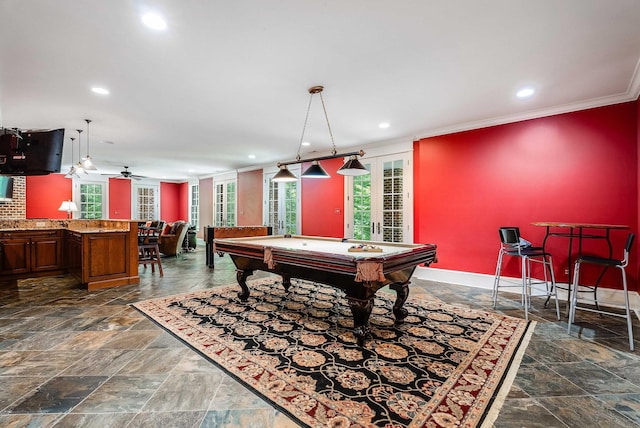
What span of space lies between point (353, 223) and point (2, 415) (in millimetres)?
5510

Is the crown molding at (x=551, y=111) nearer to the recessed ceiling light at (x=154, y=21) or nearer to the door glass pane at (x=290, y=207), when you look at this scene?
the door glass pane at (x=290, y=207)

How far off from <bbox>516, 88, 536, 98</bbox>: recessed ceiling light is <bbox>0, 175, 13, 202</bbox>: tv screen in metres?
10.1

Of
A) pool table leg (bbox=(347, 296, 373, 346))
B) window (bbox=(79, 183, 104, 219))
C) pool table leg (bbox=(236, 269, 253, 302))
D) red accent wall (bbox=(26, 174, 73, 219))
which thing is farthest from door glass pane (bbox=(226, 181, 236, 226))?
pool table leg (bbox=(347, 296, 373, 346))

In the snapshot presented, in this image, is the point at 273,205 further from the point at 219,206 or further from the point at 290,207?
the point at 219,206

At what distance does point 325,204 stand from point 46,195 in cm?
986

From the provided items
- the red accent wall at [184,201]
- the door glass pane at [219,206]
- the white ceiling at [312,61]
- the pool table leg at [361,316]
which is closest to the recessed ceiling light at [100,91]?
the white ceiling at [312,61]

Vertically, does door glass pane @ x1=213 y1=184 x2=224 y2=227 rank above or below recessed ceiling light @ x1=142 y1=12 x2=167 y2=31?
below

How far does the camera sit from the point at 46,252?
5074 millimetres

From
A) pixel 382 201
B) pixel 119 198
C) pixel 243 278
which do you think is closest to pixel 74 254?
pixel 243 278

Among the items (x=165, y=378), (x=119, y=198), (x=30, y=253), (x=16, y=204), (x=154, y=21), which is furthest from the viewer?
(x=119, y=198)

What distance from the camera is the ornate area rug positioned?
1720mm

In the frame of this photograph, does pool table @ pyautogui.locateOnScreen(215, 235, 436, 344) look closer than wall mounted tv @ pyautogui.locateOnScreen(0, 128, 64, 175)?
Yes

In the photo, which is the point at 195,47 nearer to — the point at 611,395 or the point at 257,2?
the point at 257,2

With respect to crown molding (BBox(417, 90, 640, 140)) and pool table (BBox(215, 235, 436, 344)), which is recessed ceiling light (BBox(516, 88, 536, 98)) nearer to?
crown molding (BBox(417, 90, 640, 140))
